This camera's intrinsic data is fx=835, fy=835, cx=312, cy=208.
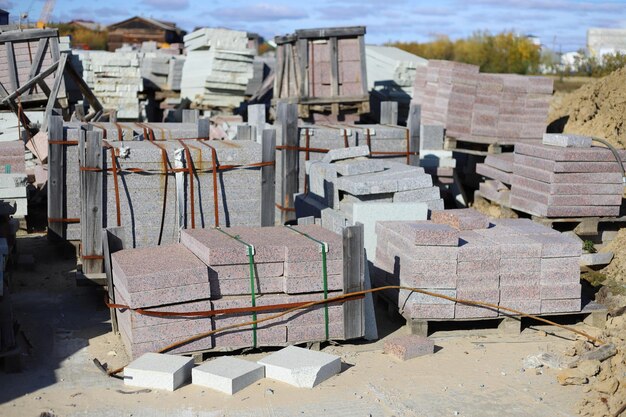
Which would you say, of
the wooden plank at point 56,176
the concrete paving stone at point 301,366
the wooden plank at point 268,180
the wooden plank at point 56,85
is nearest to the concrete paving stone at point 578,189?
the wooden plank at point 268,180

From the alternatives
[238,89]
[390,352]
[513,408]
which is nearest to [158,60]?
[238,89]

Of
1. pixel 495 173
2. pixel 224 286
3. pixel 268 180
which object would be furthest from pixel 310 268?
pixel 495 173

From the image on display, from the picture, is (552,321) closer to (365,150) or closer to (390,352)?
(390,352)

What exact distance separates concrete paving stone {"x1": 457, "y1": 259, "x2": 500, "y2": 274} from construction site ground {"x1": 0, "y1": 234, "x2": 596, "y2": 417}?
2.47ft

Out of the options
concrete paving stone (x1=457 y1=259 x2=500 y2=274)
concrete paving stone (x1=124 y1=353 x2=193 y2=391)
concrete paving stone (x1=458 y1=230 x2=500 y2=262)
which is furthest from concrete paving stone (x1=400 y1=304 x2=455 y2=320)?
concrete paving stone (x1=124 y1=353 x2=193 y2=391)

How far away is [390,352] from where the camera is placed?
8289 mm

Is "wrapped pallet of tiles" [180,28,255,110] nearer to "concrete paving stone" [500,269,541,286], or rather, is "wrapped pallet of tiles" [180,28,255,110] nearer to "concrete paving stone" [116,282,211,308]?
"concrete paving stone" [500,269,541,286]

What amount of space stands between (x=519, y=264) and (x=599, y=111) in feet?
26.8

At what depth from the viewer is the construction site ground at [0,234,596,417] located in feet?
22.7

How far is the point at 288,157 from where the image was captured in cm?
1291

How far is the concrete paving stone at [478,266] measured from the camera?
8.72 metres

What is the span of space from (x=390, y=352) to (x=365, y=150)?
362cm

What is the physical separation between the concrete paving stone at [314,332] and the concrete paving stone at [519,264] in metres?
1.87

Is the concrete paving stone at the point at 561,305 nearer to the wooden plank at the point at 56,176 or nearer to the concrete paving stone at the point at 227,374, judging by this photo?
the concrete paving stone at the point at 227,374
